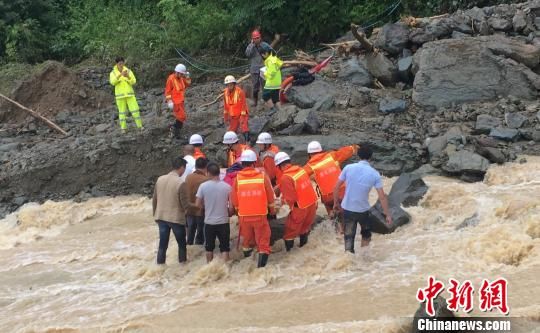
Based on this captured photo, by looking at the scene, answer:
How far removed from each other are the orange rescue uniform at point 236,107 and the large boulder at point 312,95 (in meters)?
2.48

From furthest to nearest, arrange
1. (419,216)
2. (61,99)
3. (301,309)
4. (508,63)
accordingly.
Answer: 1. (61,99)
2. (508,63)
3. (419,216)
4. (301,309)

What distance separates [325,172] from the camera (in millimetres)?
9102

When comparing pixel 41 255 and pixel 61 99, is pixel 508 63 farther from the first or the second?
pixel 61 99

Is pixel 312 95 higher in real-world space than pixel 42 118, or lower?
higher

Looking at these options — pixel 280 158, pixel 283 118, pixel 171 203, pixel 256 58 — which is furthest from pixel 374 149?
pixel 171 203

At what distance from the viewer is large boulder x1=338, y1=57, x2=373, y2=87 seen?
16.2 metres

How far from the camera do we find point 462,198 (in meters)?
10.7

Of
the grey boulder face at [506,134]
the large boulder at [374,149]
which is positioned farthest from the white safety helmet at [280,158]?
the grey boulder face at [506,134]

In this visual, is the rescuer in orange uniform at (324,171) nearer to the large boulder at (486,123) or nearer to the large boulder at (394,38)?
the large boulder at (486,123)

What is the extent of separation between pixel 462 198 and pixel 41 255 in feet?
25.0

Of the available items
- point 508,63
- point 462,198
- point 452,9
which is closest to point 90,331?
point 462,198

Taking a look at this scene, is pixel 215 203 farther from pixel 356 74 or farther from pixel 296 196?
pixel 356 74

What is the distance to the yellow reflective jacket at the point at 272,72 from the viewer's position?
13.7 m

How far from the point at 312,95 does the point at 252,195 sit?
24.4 ft
